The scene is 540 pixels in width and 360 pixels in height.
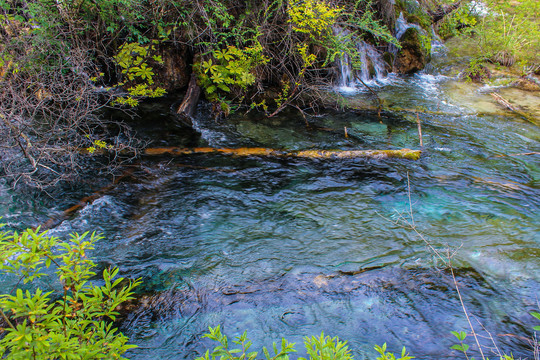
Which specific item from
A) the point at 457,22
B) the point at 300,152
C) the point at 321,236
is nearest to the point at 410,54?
the point at 457,22

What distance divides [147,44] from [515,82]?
10.3 metres

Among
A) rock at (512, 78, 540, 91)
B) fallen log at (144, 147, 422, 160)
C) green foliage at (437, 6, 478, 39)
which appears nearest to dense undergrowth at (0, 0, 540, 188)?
fallen log at (144, 147, 422, 160)

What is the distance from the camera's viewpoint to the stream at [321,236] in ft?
9.37

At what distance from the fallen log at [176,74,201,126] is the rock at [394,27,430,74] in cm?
678

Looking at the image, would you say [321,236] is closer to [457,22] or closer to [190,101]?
[190,101]

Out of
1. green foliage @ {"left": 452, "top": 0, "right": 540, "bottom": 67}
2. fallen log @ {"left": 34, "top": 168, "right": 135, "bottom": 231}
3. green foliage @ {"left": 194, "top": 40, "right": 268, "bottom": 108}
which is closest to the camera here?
fallen log @ {"left": 34, "top": 168, "right": 135, "bottom": 231}

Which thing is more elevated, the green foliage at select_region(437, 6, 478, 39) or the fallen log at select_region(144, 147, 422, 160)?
the green foliage at select_region(437, 6, 478, 39)

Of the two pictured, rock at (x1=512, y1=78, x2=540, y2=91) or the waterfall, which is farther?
rock at (x1=512, y1=78, x2=540, y2=91)

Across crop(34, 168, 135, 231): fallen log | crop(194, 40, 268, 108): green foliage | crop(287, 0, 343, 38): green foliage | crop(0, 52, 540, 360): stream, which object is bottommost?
crop(0, 52, 540, 360): stream

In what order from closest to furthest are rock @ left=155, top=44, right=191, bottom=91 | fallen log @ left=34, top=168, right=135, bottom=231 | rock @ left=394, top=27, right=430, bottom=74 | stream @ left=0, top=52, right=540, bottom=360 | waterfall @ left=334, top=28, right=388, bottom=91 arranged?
stream @ left=0, top=52, right=540, bottom=360 < fallen log @ left=34, top=168, right=135, bottom=231 < rock @ left=155, top=44, right=191, bottom=91 < waterfall @ left=334, top=28, right=388, bottom=91 < rock @ left=394, top=27, right=430, bottom=74

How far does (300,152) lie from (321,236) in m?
2.17

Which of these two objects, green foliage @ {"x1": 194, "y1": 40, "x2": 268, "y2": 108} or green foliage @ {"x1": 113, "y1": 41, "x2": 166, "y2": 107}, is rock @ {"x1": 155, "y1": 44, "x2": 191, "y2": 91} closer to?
green foliage @ {"x1": 113, "y1": 41, "x2": 166, "y2": 107}

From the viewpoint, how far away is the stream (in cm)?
286

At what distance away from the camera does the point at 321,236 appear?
3.96 metres
